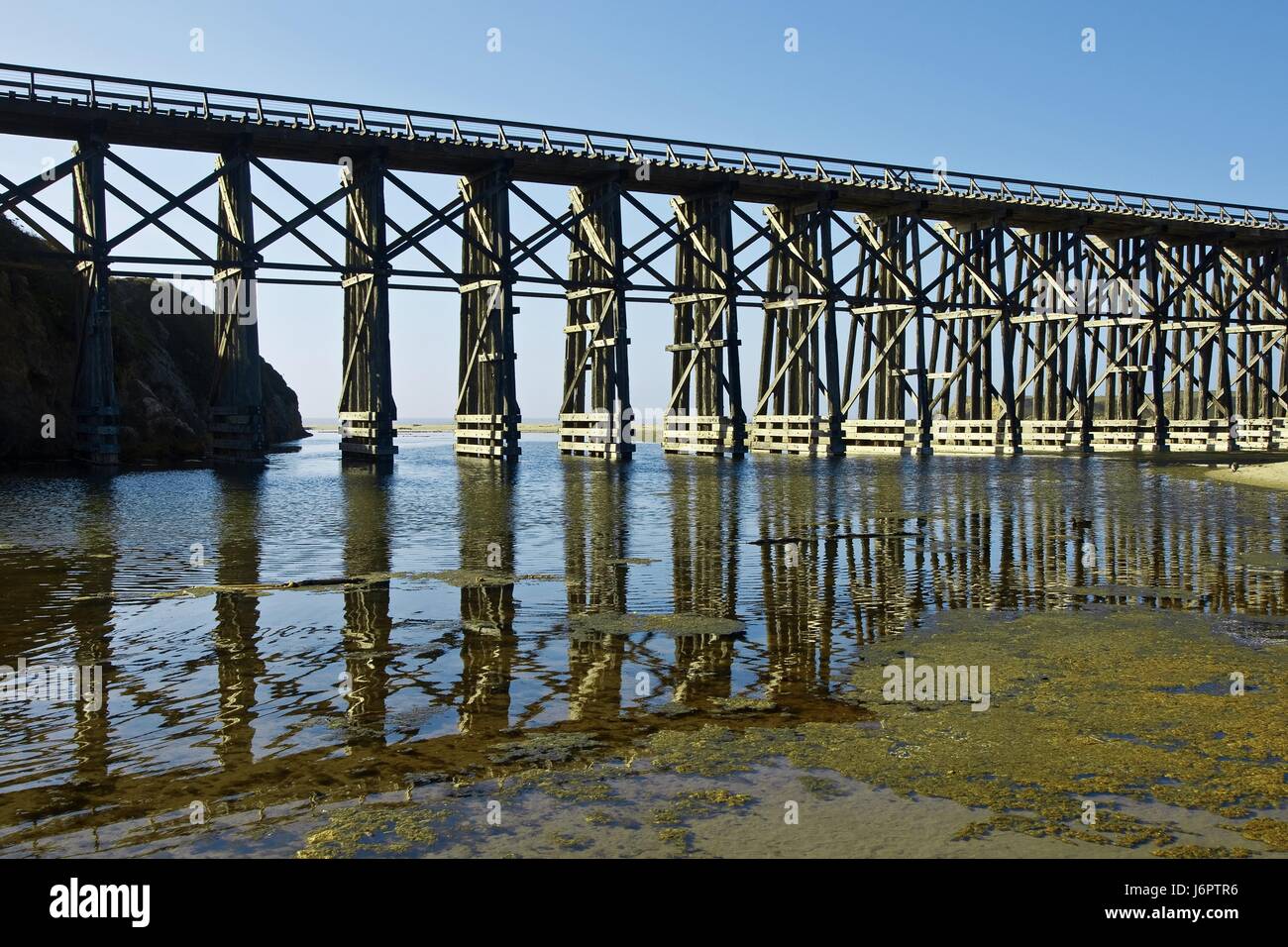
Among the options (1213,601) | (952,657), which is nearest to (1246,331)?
(1213,601)

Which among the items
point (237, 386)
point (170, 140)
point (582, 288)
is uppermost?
point (170, 140)

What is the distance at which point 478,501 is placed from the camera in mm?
23719

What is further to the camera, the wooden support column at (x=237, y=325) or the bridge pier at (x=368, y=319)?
the bridge pier at (x=368, y=319)

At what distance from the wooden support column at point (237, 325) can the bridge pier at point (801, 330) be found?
20.6m

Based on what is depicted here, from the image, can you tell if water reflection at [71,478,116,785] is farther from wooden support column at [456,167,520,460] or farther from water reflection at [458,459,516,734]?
wooden support column at [456,167,520,460]

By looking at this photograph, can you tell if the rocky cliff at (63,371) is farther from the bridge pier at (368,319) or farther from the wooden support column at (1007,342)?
the wooden support column at (1007,342)

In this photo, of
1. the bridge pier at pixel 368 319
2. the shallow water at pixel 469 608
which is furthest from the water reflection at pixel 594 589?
the bridge pier at pixel 368 319

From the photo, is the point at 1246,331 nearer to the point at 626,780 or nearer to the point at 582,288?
the point at 582,288

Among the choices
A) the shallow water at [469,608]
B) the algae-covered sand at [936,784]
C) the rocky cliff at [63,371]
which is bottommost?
the algae-covered sand at [936,784]

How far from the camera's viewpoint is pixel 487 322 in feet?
135

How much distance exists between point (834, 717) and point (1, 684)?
5.45m

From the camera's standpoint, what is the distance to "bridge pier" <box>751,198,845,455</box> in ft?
152

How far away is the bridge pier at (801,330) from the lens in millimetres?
46188

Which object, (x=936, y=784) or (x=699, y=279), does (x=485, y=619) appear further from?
(x=699, y=279)
